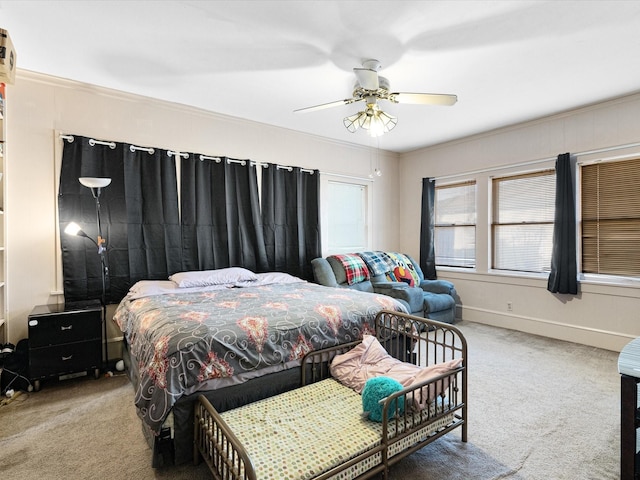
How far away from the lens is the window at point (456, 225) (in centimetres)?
512

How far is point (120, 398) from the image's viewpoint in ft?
8.85

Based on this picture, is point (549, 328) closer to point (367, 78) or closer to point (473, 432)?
point (473, 432)

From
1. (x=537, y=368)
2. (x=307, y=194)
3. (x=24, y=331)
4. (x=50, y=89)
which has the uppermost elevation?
(x=50, y=89)

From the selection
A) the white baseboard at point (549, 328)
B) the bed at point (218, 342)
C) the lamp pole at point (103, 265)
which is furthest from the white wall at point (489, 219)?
the lamp pole at point (103, 265)

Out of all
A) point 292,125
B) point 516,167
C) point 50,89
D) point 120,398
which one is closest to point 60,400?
point 120,398

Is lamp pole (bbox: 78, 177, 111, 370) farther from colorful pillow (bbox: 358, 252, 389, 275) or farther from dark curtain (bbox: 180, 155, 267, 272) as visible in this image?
colorful pillow (bbox: 358, 252, 389, 275)

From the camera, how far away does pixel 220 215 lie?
402cm

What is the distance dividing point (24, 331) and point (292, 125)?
11.7ft

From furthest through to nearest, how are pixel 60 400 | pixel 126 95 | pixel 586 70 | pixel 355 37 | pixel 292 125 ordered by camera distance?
pixel 292 125, pixel 126 95, pixel 586 70, pixel 60 400, pixel 355 37

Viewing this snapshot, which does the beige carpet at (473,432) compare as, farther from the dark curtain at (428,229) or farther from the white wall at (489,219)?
the dark curtain at (428,229)

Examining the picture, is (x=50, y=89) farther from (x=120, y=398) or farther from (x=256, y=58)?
(x=120, y=398)

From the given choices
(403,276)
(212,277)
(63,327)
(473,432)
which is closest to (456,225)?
(403,276)

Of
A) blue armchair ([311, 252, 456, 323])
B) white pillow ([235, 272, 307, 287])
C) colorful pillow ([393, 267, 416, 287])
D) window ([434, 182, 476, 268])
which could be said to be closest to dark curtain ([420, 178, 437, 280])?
window ([434, 182, 476, 268])

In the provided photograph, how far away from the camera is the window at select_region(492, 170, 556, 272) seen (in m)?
4.32
